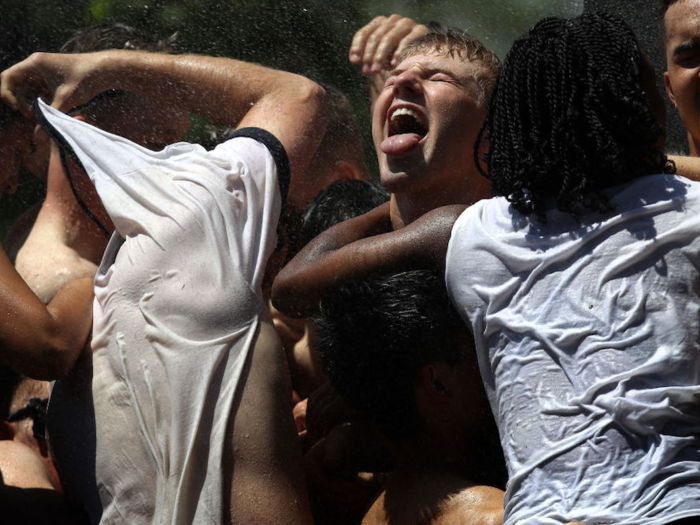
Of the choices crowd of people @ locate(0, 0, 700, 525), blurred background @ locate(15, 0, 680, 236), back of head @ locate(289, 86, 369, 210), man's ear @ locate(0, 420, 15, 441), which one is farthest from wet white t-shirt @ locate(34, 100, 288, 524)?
blurred background @ locate(15, 0, 680, 236)

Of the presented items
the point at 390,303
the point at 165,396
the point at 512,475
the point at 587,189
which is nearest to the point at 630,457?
the point at 512,475

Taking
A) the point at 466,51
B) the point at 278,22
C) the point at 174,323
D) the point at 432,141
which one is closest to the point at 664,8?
the point at 466,51

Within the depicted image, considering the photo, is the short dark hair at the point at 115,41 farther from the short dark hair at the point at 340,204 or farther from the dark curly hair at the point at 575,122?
the dark curly hair at the point at 575,122

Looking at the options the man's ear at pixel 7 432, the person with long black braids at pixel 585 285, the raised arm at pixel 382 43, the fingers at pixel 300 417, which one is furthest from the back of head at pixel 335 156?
the person with long black braids at pixel 585 285

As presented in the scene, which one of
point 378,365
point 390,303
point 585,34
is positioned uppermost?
point 585,34

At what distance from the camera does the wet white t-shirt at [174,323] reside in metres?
2.76

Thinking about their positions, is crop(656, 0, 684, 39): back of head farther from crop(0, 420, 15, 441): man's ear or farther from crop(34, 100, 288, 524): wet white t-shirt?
crop(0, 420, 15, 441): man's ear

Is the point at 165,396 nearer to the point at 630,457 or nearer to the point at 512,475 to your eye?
the point at 512,475

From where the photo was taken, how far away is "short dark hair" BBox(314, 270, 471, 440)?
2.83 meters

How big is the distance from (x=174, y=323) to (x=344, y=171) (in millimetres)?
1750

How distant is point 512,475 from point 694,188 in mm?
740

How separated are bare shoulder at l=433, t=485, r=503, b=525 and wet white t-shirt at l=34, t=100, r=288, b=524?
22.3 inches

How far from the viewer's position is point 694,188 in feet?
7.80

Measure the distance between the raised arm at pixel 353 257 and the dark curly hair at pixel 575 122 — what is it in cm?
22
